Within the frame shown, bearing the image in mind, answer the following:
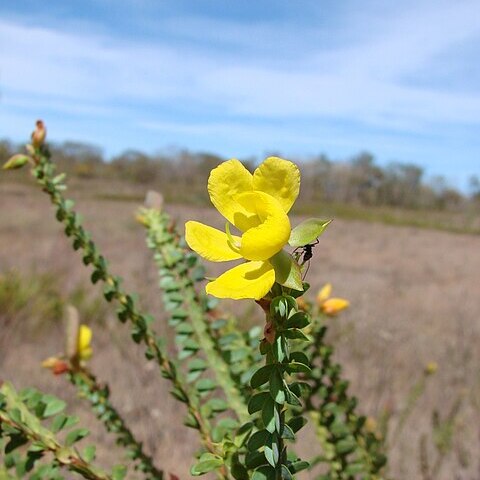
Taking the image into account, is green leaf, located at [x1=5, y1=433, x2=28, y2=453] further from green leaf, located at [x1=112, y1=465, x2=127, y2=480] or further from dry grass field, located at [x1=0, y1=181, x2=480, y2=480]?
dry grass field, located at [x1=0, y1=181, x2=480, y2=480]

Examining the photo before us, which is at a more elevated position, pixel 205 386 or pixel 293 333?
pixel 293 333

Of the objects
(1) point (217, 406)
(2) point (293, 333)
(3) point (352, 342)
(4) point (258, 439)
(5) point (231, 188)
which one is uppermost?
(5) point (231, 188)

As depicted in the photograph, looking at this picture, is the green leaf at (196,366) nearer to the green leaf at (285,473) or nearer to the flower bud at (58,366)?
the flower bud at (58,366)

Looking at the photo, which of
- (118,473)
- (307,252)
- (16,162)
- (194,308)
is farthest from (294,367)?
(16,162)

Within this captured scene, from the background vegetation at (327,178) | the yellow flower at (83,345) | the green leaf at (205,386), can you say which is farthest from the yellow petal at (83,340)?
the background vegetation at (327,178)

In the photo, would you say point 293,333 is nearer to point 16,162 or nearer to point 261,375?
point 261,375

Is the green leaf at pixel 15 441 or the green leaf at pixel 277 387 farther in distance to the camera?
the green leaf at pixel 15 441

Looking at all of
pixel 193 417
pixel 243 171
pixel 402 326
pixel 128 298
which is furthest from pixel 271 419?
pixel 402 326
